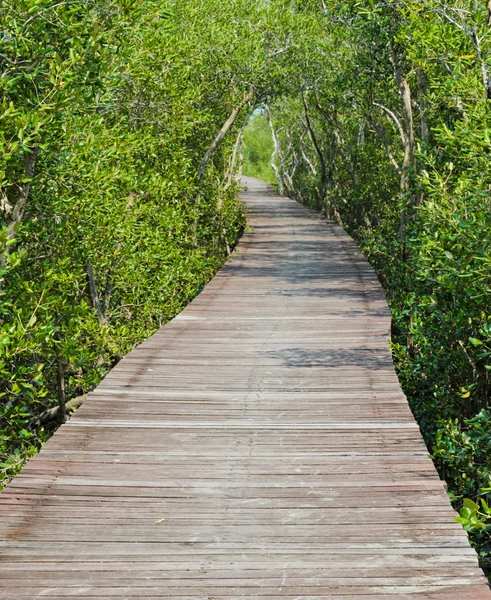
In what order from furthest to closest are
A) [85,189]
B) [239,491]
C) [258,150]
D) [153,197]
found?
[258,150] → [153,197] → [85,189] → [239,491]

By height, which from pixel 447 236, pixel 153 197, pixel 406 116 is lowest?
pixel 153 197

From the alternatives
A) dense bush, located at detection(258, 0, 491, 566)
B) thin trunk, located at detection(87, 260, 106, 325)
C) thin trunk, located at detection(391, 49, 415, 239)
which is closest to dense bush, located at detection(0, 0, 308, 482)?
thin trunk, located at detection(87, 260, 106, 325)

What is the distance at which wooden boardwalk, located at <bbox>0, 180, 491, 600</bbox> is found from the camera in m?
3.35

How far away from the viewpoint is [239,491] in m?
4.24

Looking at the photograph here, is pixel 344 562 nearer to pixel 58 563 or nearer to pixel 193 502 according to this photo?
pixel 193 502

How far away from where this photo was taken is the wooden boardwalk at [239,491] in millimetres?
3346

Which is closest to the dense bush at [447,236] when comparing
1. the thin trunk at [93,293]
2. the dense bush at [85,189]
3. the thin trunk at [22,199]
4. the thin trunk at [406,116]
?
the thin trunk at [406,116]

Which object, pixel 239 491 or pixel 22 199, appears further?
pixel 22 199

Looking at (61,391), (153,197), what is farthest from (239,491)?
(153,197)

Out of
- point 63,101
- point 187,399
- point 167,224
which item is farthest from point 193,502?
point 167,224

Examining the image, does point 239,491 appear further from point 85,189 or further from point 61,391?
point 61,391

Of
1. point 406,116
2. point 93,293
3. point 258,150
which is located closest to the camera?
point 93,293

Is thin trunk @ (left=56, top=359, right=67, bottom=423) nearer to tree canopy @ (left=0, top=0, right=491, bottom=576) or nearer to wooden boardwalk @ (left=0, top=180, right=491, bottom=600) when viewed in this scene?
tree canopy @ (left=0, top=0, right=491, bottom=576)

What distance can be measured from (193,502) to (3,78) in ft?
12.2
